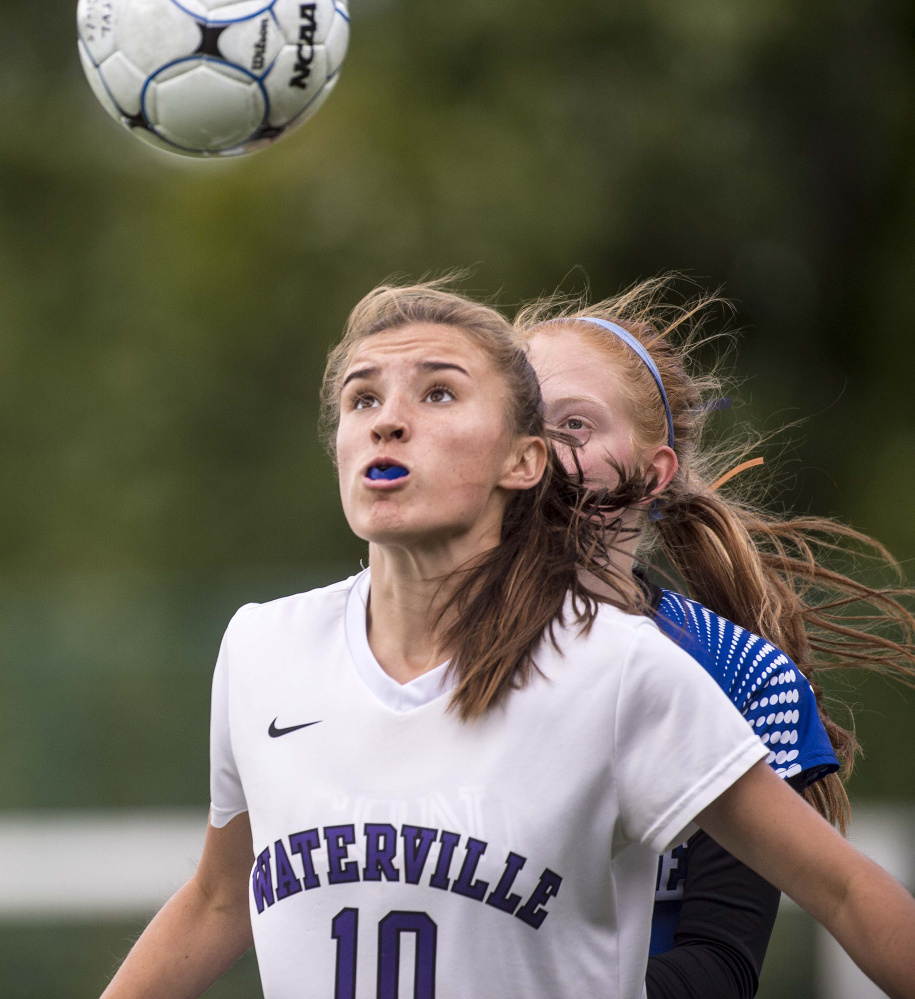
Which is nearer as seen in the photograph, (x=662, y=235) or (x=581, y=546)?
(x=581, y=546)

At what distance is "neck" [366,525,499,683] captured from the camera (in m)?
2.32

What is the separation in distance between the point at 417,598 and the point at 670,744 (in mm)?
496

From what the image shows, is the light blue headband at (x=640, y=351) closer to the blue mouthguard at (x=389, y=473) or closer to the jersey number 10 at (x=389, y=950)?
the blue mouthguard at (x=389, y=473)

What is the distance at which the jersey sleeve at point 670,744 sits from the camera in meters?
2.06

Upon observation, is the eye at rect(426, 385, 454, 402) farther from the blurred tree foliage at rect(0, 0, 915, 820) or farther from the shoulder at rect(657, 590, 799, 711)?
the blurred tree foliage at rect(0, 0, 915, 820)

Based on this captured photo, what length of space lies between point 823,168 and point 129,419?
5951 millimetres

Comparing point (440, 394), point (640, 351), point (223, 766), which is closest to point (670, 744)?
point (440, 394)

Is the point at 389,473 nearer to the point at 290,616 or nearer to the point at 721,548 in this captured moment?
the point at 290,616

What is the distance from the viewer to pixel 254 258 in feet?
38.8

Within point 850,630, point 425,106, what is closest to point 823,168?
point 425,106

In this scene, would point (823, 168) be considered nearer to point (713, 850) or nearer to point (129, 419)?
point (129, 419)

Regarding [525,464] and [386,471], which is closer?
[386,471]

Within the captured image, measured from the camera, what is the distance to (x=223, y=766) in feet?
8.05

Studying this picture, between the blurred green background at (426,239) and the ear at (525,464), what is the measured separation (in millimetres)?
8118
